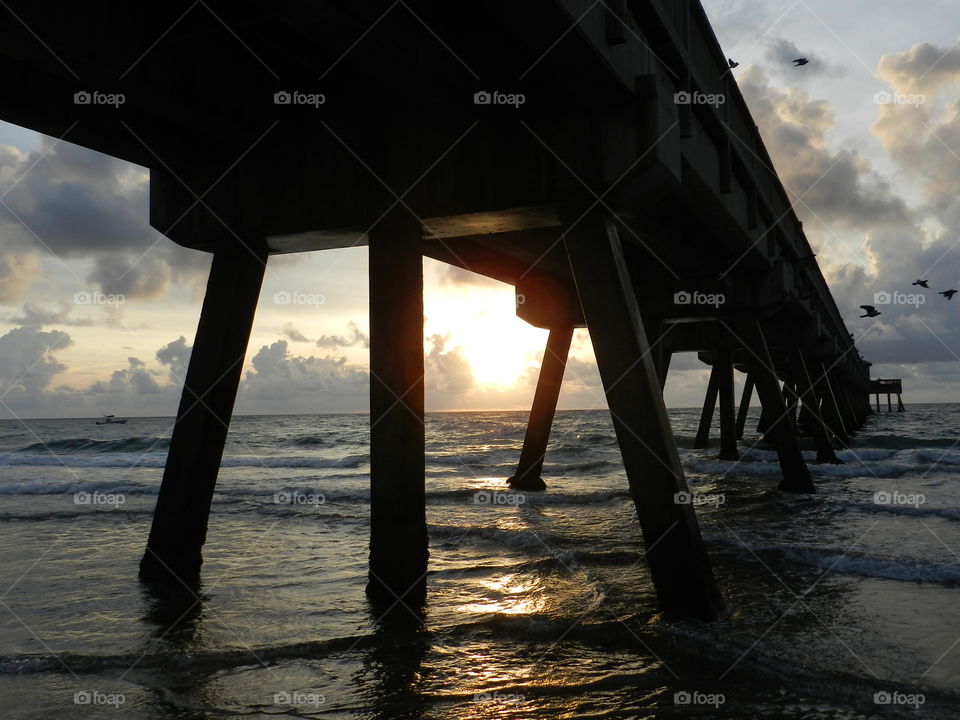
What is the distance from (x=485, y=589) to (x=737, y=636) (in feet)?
9.48

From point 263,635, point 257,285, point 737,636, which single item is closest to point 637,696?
point 737,636

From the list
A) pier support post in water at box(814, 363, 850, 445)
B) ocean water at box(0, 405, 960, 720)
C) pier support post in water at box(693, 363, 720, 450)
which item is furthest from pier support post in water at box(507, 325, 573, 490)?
pier support post in water at box(814, 363, 850, 445)

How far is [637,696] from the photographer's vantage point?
4883 millimetres

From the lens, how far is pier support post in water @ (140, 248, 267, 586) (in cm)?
766

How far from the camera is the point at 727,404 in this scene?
24906mm

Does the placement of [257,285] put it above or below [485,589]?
above

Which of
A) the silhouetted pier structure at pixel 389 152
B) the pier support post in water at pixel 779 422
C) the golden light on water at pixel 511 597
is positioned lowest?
the golden light on water at pixel 511 597

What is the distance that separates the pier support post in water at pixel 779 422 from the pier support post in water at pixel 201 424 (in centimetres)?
1250

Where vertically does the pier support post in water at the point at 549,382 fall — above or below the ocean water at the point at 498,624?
above

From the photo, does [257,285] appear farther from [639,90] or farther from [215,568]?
[639,90]

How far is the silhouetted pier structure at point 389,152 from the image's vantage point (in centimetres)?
576

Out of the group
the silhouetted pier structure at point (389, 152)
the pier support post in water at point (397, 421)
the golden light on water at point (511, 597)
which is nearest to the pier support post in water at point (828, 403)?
the silhouetted pier structure at point (389, 152)

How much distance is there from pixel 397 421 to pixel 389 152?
9.07 feet

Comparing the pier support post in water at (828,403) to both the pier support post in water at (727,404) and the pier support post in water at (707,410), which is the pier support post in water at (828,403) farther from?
the pier support post in water at (727,404)
